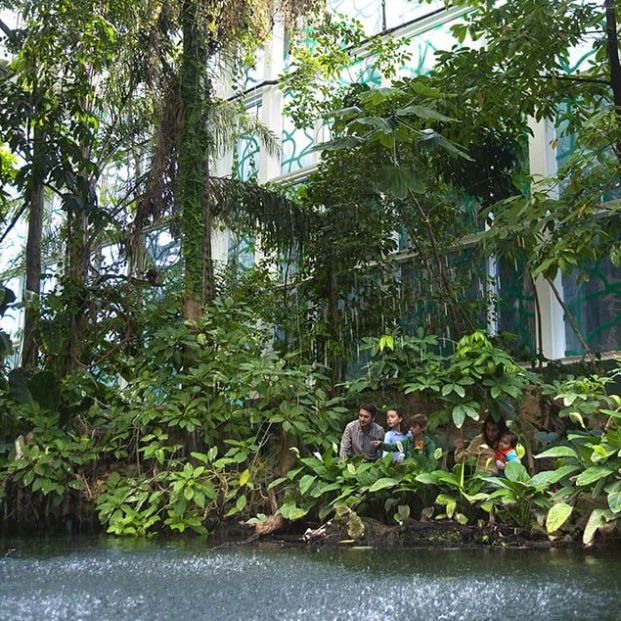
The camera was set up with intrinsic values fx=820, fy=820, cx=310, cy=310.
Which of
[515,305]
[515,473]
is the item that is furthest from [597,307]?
[515,473]

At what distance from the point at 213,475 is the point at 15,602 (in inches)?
194

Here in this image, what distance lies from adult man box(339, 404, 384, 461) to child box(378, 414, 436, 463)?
35 centimetres

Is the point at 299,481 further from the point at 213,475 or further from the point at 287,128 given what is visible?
the point at 287,128

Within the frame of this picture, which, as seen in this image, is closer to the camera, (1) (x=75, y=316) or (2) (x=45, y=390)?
(2) (x=45, y=390)

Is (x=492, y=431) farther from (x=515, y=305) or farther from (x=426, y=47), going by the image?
(x=426, y=47)

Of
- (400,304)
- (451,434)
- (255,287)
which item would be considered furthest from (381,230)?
(451,434)

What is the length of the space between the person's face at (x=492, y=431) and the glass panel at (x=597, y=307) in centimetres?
321

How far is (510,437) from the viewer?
7715 mm

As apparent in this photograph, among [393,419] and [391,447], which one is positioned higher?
[393,419]

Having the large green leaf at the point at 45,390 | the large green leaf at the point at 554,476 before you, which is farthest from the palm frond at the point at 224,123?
the large green leaf at the point at 554,476

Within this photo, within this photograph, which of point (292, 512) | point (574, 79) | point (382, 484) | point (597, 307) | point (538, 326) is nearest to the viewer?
point (382, 484)

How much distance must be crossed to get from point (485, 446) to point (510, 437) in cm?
26

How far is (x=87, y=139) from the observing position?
34.9ft

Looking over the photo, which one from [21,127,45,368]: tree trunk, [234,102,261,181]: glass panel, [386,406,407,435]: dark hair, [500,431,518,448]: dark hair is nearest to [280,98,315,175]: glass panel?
[234,102,261,181]: glass panel
